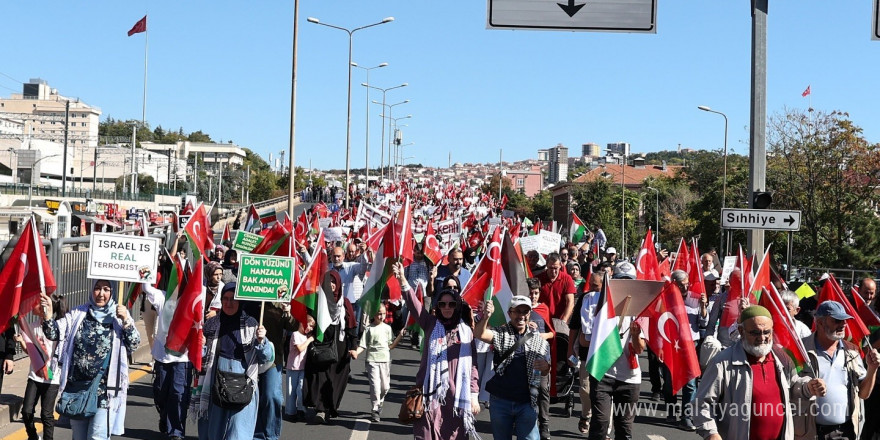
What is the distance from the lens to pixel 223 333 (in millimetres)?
7781

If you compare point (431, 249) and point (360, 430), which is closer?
point (360, 430)

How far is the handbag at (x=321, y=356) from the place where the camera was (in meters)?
10.9

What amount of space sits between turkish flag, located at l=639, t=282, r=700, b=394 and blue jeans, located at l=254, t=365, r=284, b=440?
3.12 meters

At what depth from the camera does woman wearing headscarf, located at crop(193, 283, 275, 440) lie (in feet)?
25.2

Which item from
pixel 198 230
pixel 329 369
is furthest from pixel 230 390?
pixel 198 230

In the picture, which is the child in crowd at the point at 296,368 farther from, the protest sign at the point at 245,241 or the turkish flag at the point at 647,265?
the turkish flag at the point at 647,265

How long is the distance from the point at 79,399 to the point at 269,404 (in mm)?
1773

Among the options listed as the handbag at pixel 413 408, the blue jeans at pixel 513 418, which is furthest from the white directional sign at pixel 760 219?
the handbag at pixel 413 408

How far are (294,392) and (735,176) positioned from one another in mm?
61743

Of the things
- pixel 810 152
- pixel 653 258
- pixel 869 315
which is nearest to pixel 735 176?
pixel 810 152

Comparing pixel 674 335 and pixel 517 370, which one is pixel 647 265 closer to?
pixel 674 335

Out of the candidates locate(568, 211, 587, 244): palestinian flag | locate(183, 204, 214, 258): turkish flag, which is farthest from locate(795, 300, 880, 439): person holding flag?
locate(568, 211, 587, 244): palestinian flag

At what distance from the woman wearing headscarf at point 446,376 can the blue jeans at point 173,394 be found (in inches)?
119

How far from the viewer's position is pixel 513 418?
7.55 meters
